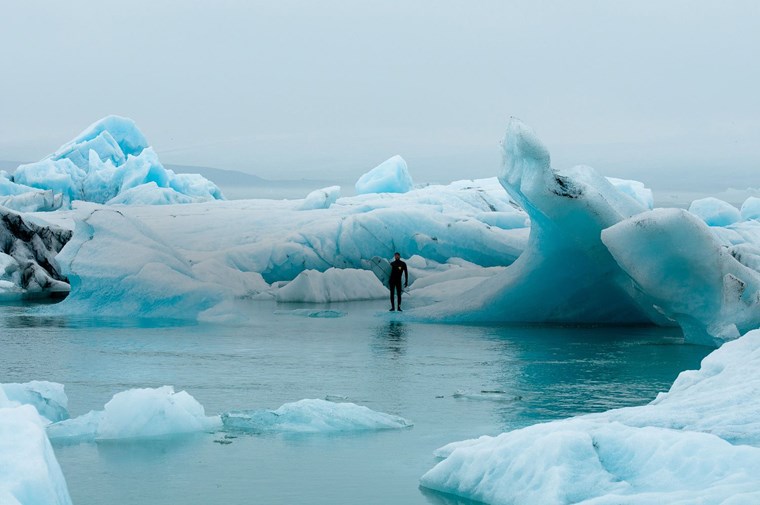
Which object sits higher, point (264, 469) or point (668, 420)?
point (668, 420)

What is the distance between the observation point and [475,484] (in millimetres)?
4770

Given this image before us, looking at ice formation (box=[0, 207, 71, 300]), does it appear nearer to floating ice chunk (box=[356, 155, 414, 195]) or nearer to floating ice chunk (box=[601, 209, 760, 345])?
floating ice chunk (box=[601, 209, 760, 345])

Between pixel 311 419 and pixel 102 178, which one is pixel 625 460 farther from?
pixel 102 178

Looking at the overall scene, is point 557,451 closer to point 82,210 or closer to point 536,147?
point 536,147

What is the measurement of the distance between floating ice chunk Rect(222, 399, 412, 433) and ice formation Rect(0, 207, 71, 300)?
13.4 meters

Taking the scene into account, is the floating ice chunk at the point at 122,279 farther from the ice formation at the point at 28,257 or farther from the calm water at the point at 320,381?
the ice formation at the point at 28,257

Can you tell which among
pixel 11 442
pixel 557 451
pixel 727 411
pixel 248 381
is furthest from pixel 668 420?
pixel 248 381

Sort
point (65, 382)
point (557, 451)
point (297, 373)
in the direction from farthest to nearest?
point (297, 373) → point (65, 382) → point (557, 451)

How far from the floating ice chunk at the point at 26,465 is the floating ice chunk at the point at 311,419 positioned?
2.67 metres

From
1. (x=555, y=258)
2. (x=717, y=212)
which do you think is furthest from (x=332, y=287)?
(x=717, y=212)

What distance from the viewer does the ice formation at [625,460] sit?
4133 millimetres

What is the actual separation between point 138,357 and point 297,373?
184cm

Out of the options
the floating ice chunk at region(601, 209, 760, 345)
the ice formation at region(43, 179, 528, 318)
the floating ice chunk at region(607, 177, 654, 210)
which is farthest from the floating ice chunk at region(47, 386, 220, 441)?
Answer: the floating ice chunk at region(607, 177, 654, 210)

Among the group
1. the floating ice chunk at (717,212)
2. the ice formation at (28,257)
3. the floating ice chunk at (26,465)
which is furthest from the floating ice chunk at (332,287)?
the floating ice chunk at (717,212)
